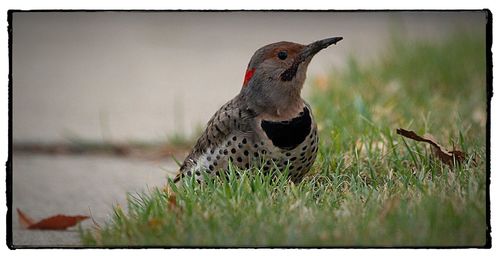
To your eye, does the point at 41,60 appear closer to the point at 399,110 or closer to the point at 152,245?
the point at 399,110

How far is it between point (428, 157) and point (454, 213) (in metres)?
0.85

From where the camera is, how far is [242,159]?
13.6ft

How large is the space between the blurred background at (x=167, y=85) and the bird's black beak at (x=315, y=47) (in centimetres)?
16

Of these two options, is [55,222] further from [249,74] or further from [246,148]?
[249,74]

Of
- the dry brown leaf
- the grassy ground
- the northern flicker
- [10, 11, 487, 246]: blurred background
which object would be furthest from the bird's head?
the dry brown leaf

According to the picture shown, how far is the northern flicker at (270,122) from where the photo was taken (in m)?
4.13

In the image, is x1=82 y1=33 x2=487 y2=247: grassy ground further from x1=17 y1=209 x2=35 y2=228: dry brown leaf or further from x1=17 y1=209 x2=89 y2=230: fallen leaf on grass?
x1=17 y1=209 x2=35 y2=228: dry brown leaf

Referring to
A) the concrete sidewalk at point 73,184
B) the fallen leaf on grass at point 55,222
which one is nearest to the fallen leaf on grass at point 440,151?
the concrete sidewalk at point 73,184

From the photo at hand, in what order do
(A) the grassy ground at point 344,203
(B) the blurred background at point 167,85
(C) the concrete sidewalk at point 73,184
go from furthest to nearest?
(B) the blurred background at point 167,85
(C) the concrete sidewalk at point 73,184
(A) the grassy ground at point 344,203

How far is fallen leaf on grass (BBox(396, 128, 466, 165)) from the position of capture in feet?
14.4

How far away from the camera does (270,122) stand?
4.15m

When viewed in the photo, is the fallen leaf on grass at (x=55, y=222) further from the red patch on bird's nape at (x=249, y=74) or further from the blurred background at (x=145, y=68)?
the blurred background at (x=145, y=68)

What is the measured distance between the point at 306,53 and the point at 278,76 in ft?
0.55

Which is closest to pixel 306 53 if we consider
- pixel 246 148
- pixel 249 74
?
pixel 249 74
